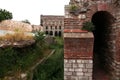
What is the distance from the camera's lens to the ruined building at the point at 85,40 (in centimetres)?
727

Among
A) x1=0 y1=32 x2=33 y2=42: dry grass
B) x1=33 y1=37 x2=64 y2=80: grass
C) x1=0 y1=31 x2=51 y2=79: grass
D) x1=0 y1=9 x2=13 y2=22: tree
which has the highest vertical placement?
x1=0 y1=9 x2=13 y2=22: tree

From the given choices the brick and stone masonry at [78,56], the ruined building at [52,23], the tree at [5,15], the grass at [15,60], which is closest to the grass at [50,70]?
the grass at [15,60]

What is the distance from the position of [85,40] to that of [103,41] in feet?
8.45

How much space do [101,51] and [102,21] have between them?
4.09 feet

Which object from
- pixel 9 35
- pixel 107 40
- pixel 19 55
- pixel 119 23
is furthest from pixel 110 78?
pixel 9 35

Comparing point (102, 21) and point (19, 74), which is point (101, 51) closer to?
point (102, 21)

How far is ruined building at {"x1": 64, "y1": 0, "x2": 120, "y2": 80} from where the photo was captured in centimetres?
727

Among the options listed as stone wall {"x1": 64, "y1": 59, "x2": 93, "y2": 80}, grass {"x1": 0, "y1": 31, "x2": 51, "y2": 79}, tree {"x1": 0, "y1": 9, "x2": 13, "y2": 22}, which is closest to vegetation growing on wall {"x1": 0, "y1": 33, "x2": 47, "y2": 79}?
grass {"x1": 0, "y1": 31, "x2": 51, "y2": 79}

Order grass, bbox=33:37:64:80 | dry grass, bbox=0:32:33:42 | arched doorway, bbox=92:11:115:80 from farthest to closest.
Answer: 1. dry grass, bbox=0:32:33:42
2. grass, bbox=33:37:64:80
3. arched doorway, bbox=92:11:115:80

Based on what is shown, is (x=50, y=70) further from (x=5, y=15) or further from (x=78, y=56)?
(x=5, y=15)

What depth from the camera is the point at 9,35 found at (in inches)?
379

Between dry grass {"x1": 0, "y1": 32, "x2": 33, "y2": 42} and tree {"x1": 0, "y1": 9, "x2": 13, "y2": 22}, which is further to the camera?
tree {"x1": 0, "y1": 9, "x2": 13, "y2": 22}

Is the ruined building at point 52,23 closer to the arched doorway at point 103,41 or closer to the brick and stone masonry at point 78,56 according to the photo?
the arched doorway at point 103,41

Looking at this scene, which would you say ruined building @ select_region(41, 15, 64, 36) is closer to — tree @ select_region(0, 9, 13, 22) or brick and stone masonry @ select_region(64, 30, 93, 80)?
tree @ select_region(0, 9, 13, 22)
